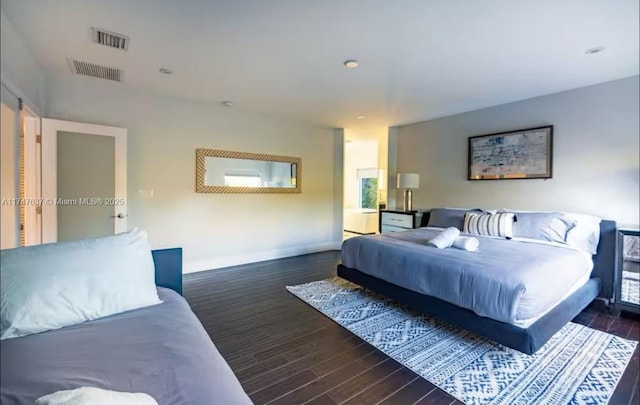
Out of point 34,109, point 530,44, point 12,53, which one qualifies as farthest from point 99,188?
point 530,44

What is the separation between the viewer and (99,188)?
11.4 feet

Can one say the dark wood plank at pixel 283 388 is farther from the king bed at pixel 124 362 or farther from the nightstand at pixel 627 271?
the nightstand at pixel 627 271

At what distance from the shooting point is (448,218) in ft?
13.6

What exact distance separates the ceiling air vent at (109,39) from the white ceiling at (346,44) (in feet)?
0.16

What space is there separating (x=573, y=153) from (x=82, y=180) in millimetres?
5763

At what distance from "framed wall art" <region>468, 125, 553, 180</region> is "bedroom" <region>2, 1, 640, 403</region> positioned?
0.11 m

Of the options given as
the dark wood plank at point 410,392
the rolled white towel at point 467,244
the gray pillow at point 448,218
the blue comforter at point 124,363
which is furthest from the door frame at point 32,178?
the gray pillow at point 448,218

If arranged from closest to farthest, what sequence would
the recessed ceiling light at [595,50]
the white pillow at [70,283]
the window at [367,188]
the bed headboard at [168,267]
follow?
the white pillow at [70,283]
the bed headboard at [168,267]
the recessed ceiling light at [595,50]
the window at [367,188]

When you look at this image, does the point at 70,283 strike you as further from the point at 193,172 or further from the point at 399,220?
the point at 399,220

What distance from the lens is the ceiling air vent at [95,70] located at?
295cm

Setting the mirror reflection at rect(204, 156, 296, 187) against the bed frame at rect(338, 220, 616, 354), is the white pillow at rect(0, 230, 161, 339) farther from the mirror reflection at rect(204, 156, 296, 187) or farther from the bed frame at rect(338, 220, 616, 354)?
the mirror reflection at rect(204, 156, 296, 187)

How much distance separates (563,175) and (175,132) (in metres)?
5.09

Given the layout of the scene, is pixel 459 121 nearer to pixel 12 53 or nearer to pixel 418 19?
pixel 418 19

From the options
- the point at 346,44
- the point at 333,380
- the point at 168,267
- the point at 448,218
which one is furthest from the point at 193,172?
the point at 448,218
